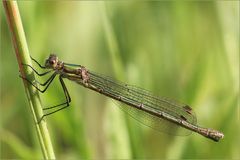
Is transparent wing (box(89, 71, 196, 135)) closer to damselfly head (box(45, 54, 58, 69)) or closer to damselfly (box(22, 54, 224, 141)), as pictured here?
damselfly (box(22, 54, 224, 141))

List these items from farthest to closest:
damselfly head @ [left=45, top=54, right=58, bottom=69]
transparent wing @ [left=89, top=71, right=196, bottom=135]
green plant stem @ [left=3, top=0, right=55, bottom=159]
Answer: transparent wing @ [left=89, top=71, right=196, bottom=135] < damselfly head @ [left=45, top=54, right=58, bottom=69] < green plant stem @ [left=3, top=0, right=55, bottom=159]

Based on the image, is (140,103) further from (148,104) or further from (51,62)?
(51,62)

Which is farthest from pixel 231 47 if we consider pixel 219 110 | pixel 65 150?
pixel 65 150

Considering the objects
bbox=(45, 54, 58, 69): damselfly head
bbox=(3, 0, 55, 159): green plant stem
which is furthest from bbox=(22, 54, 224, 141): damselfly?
bbox=(3, 0, 55, 159): green plant stem

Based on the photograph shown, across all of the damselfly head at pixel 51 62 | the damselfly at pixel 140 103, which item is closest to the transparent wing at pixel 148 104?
the damselfly at pixel 140 103

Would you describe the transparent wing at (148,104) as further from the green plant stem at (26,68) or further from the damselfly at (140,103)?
the green plant stem at (26,68)
